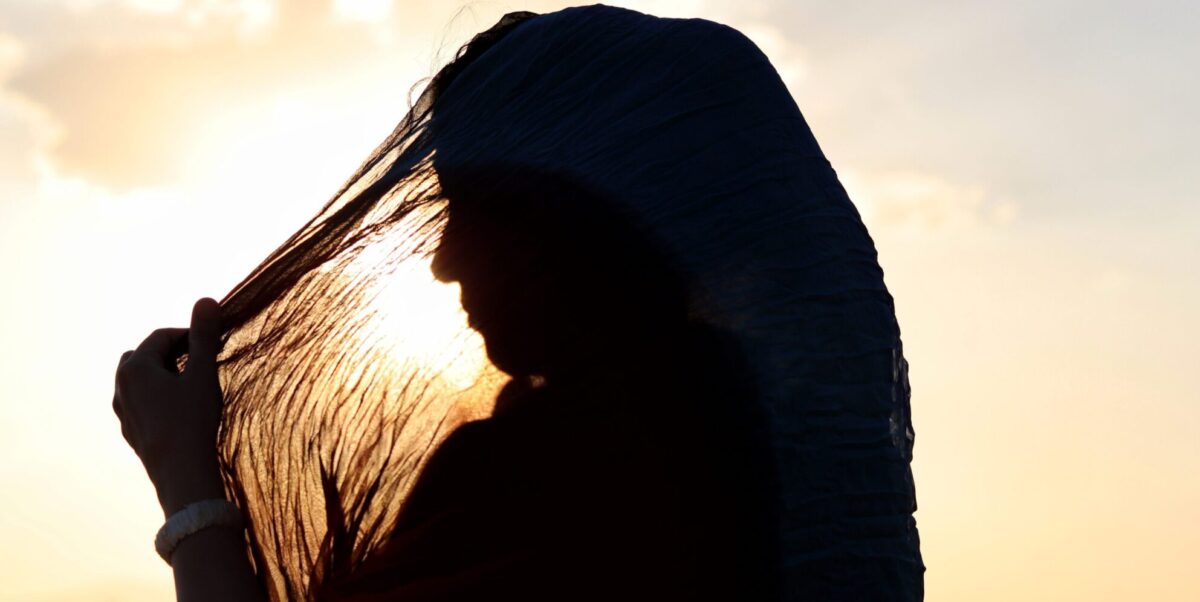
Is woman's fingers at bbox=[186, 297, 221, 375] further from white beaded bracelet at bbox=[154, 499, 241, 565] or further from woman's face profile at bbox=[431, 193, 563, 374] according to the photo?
woman's face profile at bbox=[431, 193, 563, 374]

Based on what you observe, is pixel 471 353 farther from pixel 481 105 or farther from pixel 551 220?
pixel 481 105

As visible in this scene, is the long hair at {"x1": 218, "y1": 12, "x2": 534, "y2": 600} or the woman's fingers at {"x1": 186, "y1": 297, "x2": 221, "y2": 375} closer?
the long hair at {"x1": 218, "y1": 12, "x2": 534, "y2": 600}

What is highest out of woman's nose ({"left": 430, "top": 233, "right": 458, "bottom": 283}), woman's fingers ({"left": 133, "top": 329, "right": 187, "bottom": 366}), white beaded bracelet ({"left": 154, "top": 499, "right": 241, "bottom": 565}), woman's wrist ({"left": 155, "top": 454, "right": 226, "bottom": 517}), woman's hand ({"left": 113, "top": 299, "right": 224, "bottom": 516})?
woman's nose ({"left": 430, "top": 233, "right": 458, "bottom": 283})

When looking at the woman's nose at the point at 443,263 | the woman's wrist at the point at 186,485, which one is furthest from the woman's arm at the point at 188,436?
the woman's nose at the point at 443,263

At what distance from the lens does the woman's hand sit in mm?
1754

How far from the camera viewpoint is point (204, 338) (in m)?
1.89

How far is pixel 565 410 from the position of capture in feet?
5.44

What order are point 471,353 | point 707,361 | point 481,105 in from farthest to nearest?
point 481,105 < point 471,353 < point 707,361

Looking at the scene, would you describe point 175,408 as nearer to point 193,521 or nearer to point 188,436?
point 188,436

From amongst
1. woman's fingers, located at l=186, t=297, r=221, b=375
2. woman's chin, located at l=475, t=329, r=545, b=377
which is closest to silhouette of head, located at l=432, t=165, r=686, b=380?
woman's chin, located at l=475, t=329, r=545, b=377

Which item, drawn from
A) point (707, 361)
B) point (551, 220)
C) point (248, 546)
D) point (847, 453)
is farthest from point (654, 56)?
point (248, 546)

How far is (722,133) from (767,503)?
1.78 feet

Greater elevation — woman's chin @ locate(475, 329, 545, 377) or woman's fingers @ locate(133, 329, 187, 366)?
woman's fingers @ locate(133, 329, 187, 366)

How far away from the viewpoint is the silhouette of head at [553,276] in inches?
64.7
